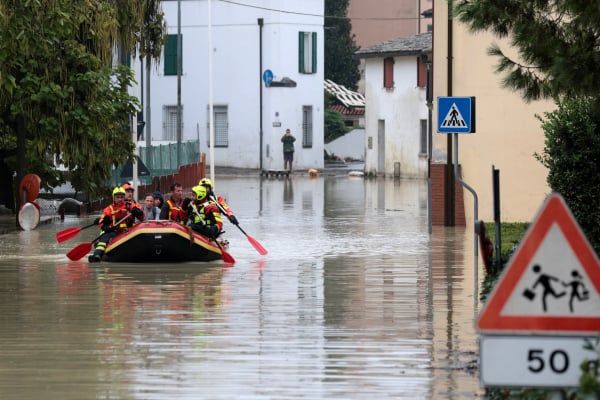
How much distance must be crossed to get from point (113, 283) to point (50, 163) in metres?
15.0

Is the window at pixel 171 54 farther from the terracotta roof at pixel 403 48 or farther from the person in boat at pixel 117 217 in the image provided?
the person in boat at pixel 117 217

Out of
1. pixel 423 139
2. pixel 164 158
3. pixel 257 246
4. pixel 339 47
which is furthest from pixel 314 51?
pixel 257 246

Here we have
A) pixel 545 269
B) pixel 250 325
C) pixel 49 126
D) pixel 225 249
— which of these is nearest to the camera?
pixel 545 269

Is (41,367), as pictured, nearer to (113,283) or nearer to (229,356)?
(229,356)

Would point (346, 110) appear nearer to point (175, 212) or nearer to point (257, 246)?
point (257, 246)

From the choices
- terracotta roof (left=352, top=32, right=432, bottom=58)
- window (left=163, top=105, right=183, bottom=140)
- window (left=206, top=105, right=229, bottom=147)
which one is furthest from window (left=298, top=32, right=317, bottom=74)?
window (left=163, top=105, right=183, bottom=140)

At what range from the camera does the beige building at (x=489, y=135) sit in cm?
3120

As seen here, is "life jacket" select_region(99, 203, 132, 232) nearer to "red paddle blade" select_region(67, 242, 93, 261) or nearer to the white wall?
"red paddle blade" select_region(67, 242, 93, 261)

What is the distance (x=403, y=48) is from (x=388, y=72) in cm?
→ 138

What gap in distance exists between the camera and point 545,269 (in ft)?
21.4

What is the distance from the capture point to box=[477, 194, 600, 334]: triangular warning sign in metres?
6.52

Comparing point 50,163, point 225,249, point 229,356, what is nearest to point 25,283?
point 225,249

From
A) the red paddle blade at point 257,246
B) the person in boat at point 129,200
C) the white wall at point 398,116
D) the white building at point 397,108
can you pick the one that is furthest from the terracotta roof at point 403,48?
the person in boat at point 129,200

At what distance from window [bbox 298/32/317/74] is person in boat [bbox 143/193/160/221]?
43.1 metres
